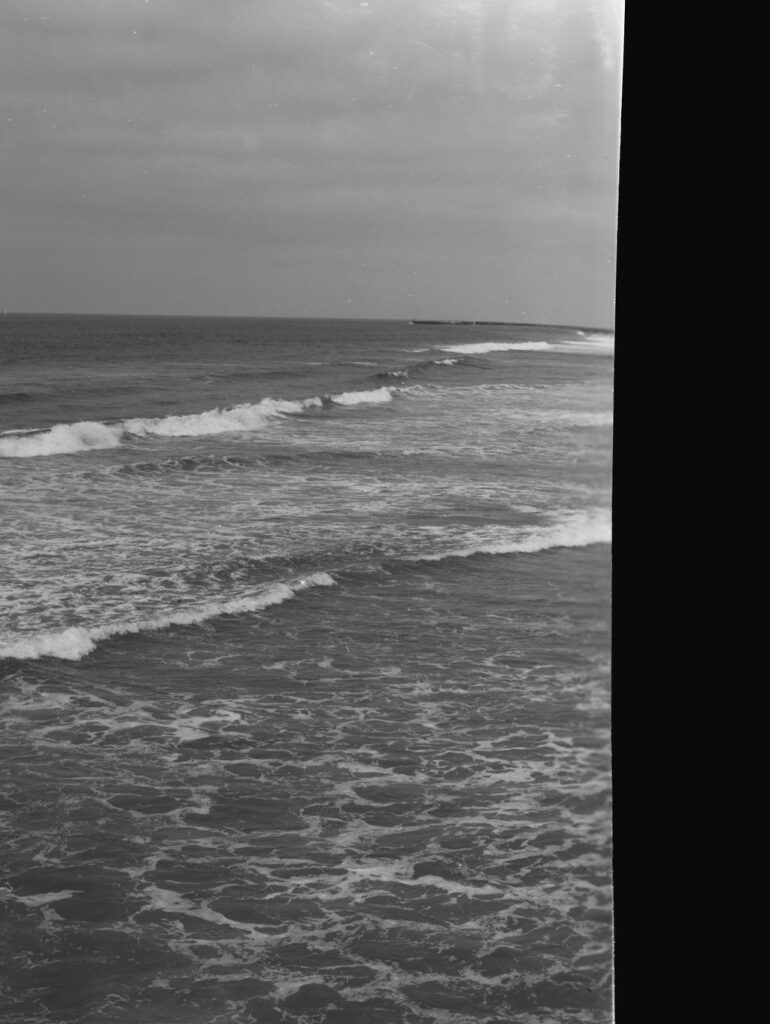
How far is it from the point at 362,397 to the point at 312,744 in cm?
1027

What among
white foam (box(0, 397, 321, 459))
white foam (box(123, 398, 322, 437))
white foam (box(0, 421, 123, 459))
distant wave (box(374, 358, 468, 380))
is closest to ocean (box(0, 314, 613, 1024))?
white foam (box(0, 421, 123, 459))

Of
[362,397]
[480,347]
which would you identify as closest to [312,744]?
[362,397]

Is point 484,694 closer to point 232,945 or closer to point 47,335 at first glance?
point 232,945

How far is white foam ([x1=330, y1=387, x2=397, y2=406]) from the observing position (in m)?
12.8

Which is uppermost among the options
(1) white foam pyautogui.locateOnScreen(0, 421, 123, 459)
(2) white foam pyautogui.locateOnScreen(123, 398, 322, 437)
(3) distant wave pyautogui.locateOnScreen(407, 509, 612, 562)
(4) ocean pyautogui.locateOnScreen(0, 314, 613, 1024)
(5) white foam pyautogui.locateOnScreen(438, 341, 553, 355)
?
(5) white foam pyautogui.locateOnScreen(438, 341, 553, 355)

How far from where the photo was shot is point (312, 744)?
309cm

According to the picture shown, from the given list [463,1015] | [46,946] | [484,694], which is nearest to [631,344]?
[463,1015]

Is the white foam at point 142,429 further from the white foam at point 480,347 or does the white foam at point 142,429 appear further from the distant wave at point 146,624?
the white foam at point 480,347

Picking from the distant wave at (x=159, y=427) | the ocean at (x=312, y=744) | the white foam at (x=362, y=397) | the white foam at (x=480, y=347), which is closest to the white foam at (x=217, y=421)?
the distant wave at (x=159, y=427)

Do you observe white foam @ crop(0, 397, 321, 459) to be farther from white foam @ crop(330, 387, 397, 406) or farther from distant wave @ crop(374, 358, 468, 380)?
distant wave @ crop(374, 358, 468, 380)

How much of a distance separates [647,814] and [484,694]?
6.95 feet

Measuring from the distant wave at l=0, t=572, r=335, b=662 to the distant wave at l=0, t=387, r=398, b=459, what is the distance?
4.50 meters

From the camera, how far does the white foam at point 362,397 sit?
12.8 meters

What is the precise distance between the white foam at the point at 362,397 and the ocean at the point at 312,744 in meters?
5.34
